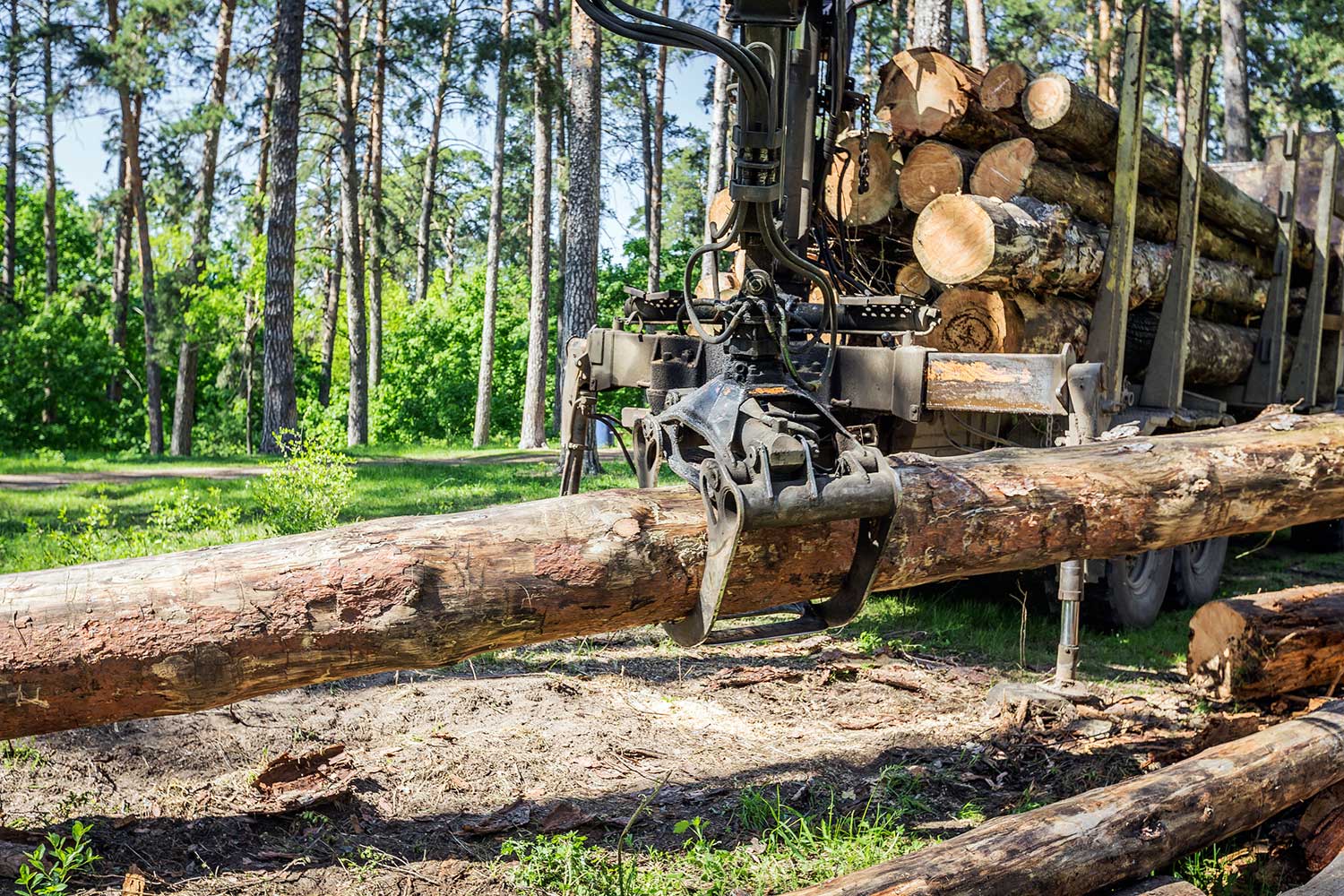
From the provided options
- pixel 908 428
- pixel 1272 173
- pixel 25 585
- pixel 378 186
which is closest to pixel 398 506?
pixel 908 428

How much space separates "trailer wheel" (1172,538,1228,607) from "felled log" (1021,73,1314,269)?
8.10 ft

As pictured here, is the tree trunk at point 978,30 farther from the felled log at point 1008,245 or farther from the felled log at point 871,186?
the felled log at point 1008,245

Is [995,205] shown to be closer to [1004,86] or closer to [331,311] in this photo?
[1004,86]

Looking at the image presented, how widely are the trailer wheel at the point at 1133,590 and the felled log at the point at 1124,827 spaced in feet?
9.17

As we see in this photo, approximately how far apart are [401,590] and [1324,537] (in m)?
10.6

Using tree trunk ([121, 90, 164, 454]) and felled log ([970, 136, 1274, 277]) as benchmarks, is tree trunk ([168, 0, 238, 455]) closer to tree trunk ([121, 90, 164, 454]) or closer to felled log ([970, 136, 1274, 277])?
tree trunk ([121, 90, 164, 454])

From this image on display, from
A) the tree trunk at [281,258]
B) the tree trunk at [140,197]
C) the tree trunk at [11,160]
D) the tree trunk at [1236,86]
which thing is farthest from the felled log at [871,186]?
the tree trunk at [11,160]

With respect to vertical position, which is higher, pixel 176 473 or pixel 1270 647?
pixel 1270 647

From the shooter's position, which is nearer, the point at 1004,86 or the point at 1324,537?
the point at 1004,86

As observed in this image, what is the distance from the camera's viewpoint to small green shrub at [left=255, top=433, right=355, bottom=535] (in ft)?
24.8

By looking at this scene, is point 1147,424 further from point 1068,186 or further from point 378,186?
point 378,186

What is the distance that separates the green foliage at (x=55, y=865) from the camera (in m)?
2.78

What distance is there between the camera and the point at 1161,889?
3.00 meters

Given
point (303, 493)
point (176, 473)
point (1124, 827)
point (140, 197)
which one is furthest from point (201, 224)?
point (1124, 827)
